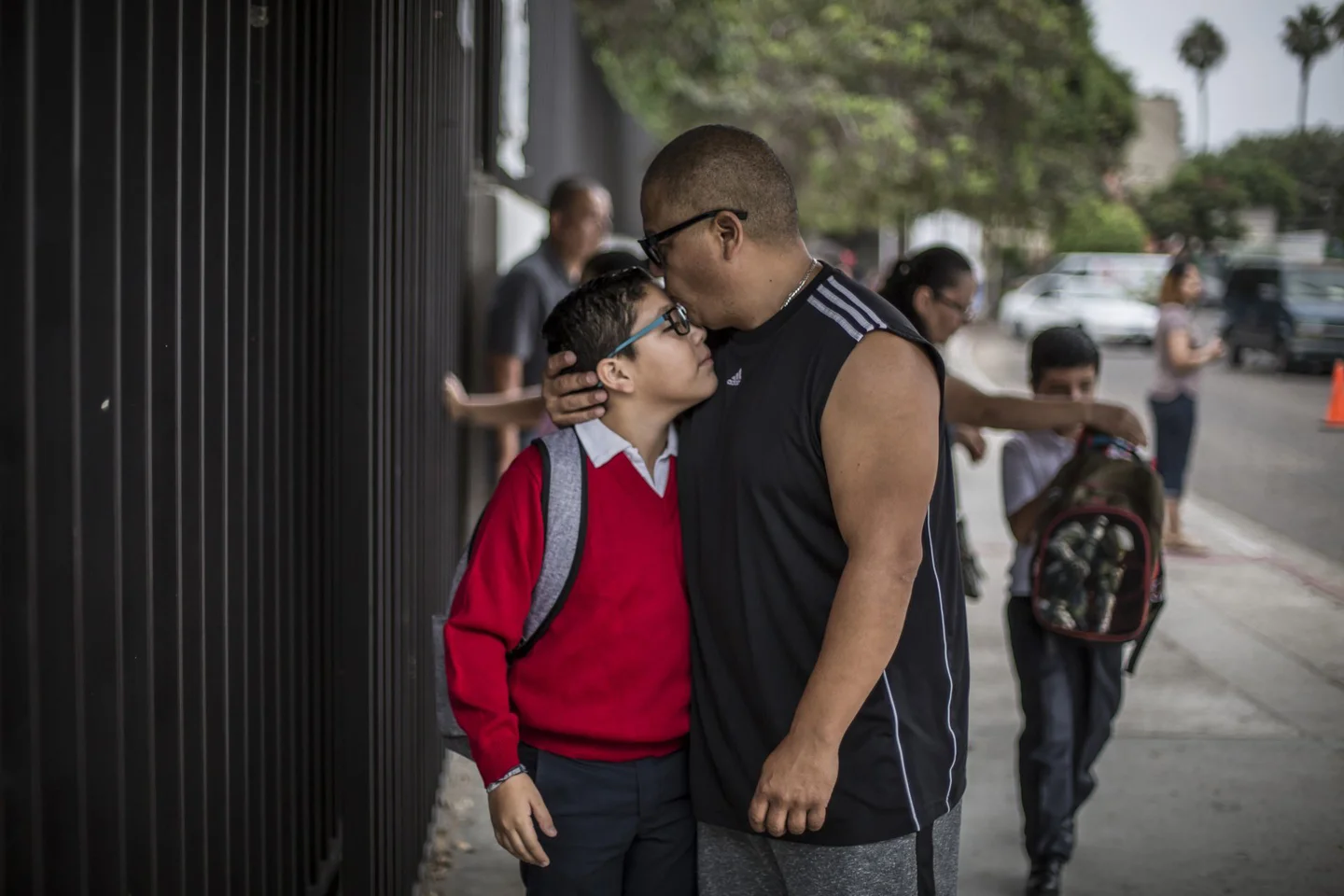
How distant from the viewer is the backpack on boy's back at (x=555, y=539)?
8.43 feet

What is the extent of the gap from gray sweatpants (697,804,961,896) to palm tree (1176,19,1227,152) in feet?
26.9

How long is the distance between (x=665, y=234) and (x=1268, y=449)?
46.8ft

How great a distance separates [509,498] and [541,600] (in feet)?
0.64

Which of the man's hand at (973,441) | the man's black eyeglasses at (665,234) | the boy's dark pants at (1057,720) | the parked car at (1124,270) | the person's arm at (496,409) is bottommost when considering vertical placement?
the boy's dark pants at (1057,720)

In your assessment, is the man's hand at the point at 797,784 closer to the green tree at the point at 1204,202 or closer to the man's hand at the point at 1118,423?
the man's hand at the point at 1118,423

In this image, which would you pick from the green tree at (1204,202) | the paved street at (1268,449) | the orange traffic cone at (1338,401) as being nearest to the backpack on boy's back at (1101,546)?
the orange traffic cone at (1338,401)

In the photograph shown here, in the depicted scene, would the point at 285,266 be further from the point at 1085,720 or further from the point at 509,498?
the point at 1085,720

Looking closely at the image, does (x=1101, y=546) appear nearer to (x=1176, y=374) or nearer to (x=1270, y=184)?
(x=1176, y=374)

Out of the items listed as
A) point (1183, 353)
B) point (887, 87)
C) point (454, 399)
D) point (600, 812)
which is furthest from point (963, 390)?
point (887, 87)

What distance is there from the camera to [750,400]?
95.9 inches

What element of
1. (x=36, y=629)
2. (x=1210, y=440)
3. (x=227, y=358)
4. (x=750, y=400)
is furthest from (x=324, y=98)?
(x=1210, y=440)

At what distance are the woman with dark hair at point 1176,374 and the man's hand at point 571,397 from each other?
7582 millimetres

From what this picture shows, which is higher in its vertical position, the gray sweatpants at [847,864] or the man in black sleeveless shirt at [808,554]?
the man in black sleeveless shirt at [808,554]

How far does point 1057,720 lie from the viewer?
4.31 metres
